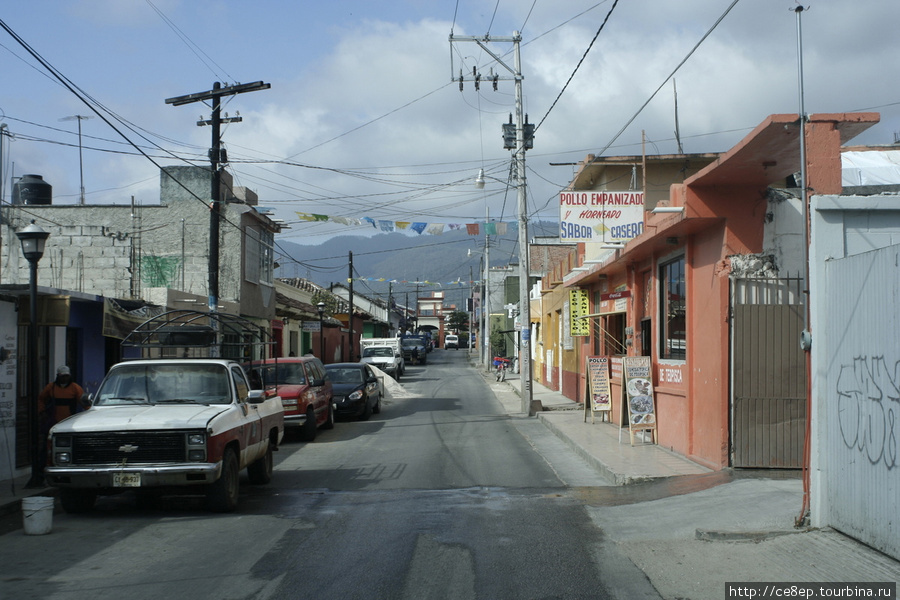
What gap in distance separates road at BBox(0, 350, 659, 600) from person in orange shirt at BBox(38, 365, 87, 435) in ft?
5.35

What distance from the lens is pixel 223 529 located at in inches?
344

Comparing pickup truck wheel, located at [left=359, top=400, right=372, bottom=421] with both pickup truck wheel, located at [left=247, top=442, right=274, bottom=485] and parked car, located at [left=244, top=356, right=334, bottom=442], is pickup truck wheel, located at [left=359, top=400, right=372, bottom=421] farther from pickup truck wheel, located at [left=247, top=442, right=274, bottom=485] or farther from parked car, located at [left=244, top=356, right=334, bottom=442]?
pickup truck wheel, located at [left=247, top=442, right=274, bottom=485]

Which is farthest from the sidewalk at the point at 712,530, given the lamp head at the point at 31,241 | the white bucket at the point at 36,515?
the lamp head at the point at 31,241

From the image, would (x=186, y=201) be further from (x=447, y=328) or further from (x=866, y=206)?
(x=447, y=328)

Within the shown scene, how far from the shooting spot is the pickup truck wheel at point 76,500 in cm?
954

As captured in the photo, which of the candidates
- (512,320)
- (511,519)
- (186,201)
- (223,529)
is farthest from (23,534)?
(512,320)

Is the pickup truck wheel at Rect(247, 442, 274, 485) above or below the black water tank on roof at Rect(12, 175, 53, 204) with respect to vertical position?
below

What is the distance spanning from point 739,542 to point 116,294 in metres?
23.0

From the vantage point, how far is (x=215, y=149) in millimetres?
19625

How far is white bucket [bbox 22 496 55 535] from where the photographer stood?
8.36 meters

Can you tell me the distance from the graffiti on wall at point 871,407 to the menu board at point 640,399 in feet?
25.3

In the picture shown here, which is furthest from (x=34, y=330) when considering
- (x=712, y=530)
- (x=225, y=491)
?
(x=712, y=530)

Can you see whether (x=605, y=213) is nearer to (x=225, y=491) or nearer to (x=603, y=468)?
(x=603, y=468)

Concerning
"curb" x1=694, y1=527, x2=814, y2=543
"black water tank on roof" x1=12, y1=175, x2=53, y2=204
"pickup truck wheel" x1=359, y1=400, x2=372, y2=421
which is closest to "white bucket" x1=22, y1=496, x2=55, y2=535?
"curb" x1=694, y1=527, x2=814, y2=543
